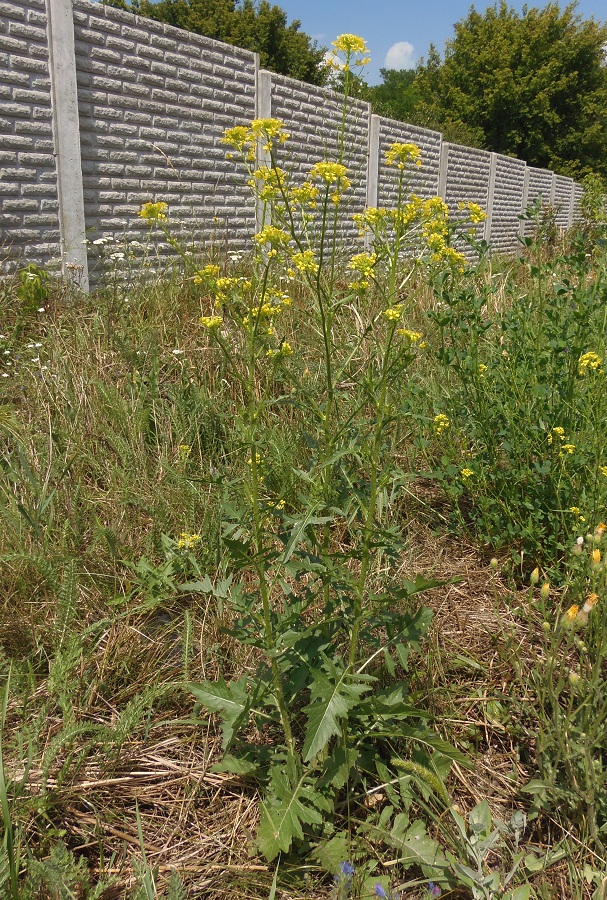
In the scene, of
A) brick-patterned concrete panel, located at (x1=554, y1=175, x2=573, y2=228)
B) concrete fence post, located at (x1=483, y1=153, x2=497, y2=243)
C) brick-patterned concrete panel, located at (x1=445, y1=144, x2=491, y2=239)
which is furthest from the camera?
brick-patterned concrete panel, located at (x1=554, y1=175, x2=573, y2=228)

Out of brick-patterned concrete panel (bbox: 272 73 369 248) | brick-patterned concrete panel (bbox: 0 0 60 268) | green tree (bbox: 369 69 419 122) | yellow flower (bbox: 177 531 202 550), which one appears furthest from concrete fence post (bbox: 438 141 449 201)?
green tree (bbox: 369 69 419 122)

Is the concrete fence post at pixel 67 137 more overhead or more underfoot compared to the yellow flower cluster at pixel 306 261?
more overhead

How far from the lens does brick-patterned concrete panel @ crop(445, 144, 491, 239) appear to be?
42.9 feet

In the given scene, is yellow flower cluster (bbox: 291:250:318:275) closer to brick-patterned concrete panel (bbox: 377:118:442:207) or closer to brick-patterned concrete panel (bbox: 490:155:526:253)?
brick-patterned concrete panel (bbox: 377:118:442:207)

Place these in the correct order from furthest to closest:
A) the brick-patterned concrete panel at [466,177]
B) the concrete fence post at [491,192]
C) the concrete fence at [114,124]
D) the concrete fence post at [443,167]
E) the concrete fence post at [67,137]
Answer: the concrete fence post at [491,192] → the brick-patterned concrete panel at [466,177] → the concrete fence post at [443,167] → the concrete fence post at [67,137] → the concrete fence at [114,124]

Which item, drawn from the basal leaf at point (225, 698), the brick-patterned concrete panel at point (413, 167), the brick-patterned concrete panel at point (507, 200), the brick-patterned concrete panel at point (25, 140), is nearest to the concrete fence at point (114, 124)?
the brick-patterned concrete panel at point (25, 140)

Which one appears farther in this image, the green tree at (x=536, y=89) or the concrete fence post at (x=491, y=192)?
the green tree at (x=536, y=89)

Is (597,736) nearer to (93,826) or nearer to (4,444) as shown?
(93,826)

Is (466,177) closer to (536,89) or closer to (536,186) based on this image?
(536,186)

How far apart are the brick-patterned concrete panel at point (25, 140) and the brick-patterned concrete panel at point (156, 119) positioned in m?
0.41

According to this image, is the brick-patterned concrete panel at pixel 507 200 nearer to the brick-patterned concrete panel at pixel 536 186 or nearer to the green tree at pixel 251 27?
the brick-patterned concrete panel at pixel 536 186

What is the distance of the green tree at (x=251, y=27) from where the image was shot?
26750mm

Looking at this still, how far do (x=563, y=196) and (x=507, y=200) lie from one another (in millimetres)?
5593

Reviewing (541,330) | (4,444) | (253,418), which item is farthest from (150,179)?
(253,418)
